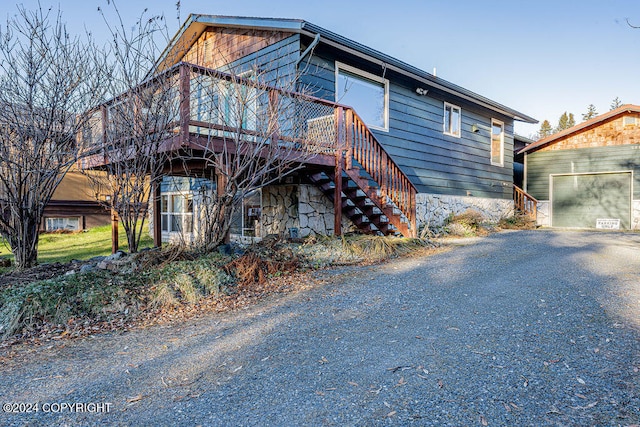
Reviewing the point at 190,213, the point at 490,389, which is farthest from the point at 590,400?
the point at 190,213

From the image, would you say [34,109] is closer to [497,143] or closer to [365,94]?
[365,94]

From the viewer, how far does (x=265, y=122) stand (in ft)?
19.5

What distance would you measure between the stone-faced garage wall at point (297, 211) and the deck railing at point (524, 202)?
8.98m

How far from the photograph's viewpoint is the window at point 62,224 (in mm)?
14750

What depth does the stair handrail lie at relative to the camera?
24.0 ft

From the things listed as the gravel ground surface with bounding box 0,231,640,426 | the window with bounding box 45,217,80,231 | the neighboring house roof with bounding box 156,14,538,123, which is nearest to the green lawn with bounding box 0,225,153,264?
the window with bounding box 45,217,80,231

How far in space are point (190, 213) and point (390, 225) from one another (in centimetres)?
532

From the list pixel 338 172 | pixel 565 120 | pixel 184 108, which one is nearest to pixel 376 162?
pixel 338 172

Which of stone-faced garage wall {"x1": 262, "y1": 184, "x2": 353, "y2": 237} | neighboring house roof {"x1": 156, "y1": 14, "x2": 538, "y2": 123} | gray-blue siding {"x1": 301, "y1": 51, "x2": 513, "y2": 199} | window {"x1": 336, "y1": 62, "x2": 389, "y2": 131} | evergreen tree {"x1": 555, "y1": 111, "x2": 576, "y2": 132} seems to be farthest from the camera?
evergreen tree {"x1": 555, "y1": 111, "x2": 576, "y2": 132}

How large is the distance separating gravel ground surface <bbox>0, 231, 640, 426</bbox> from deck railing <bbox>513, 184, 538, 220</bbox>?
10848 millimetres

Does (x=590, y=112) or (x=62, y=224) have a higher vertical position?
(x=590, y=112)

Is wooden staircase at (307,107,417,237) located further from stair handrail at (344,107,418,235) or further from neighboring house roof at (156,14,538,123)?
neighboring house roof at (156,14,538,123)

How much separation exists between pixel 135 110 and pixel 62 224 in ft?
39.0

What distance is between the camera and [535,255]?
650 cm
